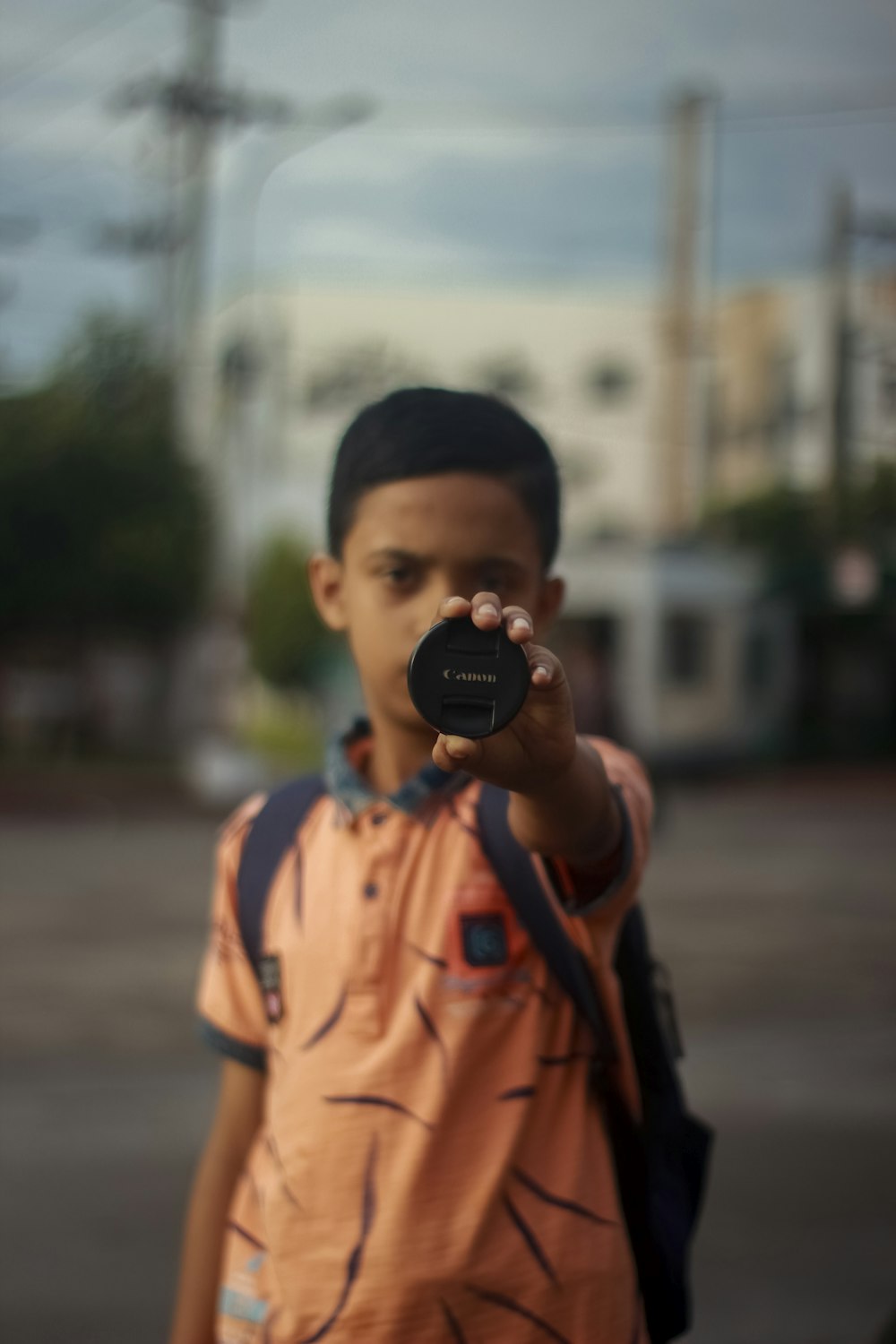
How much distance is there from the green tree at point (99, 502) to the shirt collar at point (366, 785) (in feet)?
56.0

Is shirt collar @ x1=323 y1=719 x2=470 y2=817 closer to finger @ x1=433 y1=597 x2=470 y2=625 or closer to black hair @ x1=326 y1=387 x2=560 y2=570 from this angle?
black hair @ x1=326 y1=387 x2=560 y2=570

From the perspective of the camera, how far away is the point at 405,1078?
1276 mm

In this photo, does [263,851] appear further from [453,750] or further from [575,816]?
[453,750]

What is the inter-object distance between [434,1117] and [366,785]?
12.9 inches

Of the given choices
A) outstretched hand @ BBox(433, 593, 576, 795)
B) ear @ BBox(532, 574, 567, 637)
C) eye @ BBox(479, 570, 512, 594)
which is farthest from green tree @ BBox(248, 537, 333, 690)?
outstretched hand @ BBox(433, 593, 576, 795)

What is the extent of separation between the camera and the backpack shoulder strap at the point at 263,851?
4.82ft

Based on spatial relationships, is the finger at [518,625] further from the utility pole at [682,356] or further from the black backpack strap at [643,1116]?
the utility pole at [682,356]

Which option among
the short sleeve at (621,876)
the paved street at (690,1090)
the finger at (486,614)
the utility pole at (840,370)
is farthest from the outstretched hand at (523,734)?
the utility pole at (840,370)

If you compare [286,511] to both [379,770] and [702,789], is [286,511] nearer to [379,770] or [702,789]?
[702,789]

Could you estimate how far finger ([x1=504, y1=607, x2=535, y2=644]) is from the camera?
97cm

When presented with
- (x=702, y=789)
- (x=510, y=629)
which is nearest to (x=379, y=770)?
(x=510, y=629)

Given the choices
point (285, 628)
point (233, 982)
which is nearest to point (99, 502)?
point (285, 628)

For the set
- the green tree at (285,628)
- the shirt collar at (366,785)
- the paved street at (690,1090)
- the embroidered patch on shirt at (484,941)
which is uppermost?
the shirt collar at (366,785)

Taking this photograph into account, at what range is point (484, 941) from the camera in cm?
→ 131
